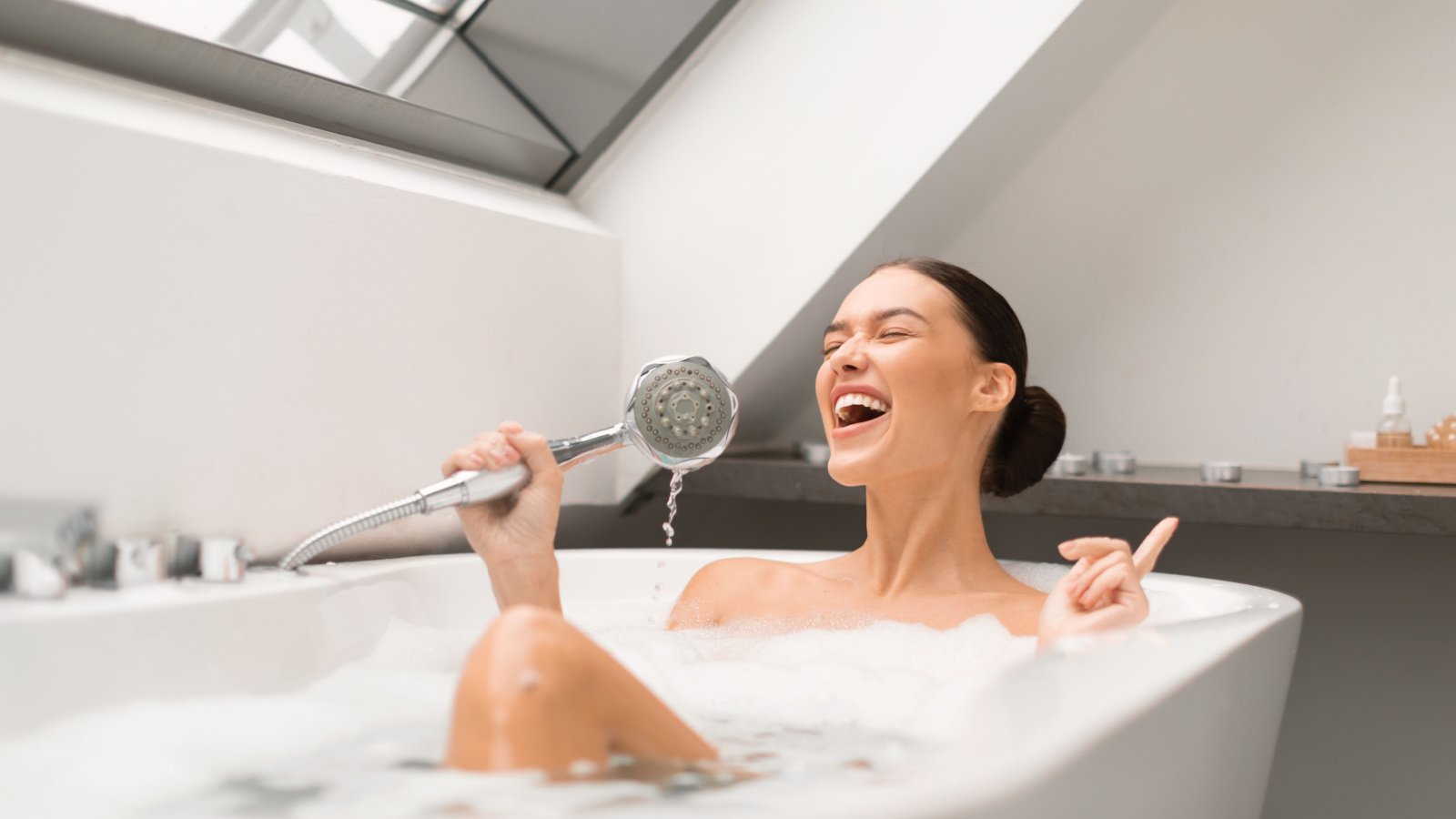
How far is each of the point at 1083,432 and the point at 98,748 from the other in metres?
1.62

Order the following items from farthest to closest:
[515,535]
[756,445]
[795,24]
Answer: [756,445], [795,24], [515,535]

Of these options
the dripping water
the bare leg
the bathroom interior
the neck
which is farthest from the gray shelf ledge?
the bare leg

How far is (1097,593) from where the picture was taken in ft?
3.37

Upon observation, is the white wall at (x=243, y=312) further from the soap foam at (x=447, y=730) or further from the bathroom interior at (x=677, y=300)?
the soap foam at (x=447, y=730)

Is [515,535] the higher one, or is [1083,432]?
[1083,432]

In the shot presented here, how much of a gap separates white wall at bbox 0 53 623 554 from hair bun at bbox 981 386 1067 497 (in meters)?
0.69

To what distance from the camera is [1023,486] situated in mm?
1479

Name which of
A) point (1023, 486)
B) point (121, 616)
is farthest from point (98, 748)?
point (1023, 486)

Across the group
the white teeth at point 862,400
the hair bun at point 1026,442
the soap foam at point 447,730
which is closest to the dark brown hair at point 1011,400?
the hair bun at point 1026,442

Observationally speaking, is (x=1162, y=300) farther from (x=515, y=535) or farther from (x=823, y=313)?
(x=515, y=535)

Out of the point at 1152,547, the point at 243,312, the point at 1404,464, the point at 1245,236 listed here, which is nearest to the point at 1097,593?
the point at 1152,547

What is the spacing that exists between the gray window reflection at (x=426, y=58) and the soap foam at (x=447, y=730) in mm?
682

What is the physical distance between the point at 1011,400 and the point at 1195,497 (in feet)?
1.10

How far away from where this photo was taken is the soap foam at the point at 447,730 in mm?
683
